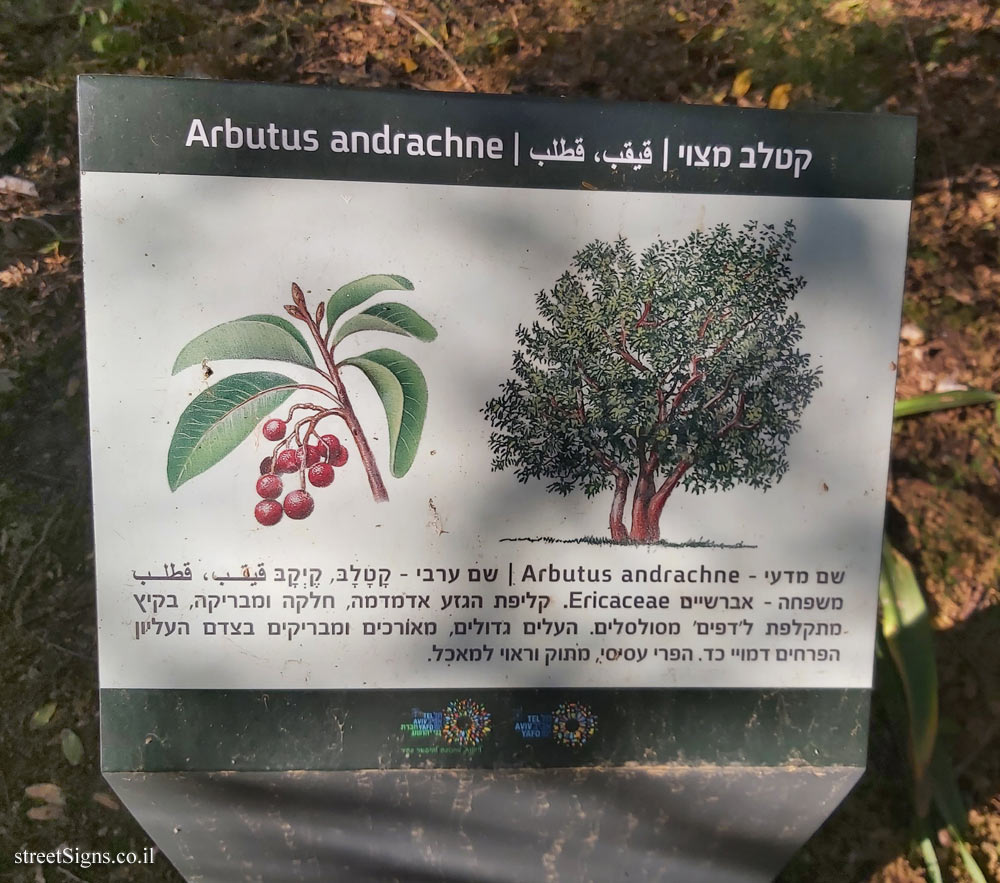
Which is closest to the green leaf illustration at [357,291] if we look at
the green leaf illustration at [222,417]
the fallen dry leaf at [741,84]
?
the green leaf illustration at [222,417]

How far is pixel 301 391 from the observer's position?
4.29ft

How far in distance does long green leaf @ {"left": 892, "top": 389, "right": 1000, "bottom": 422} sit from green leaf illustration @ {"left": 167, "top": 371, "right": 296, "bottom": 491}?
1.46m

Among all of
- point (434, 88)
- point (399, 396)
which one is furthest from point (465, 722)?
point (434, 88)

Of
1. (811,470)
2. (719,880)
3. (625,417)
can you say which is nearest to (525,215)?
(625,417)

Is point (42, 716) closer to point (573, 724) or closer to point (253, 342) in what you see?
point (253, 342)

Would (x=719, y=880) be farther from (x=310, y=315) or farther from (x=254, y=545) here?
(x=310, y=315)

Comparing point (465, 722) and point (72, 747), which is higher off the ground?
point (465, 722)

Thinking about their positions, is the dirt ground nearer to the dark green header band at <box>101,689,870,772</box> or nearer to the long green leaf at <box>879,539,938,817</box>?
the long green leaf at <box>879,539,938,817</box>

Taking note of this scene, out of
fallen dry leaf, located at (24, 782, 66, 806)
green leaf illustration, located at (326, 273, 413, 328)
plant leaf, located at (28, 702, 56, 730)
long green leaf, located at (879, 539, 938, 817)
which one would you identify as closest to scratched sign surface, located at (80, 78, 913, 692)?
green leaf illustration, located at (326, 273, 413, 328)

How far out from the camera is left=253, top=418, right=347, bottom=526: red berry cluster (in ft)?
4.33

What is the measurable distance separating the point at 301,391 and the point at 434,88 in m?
0.90

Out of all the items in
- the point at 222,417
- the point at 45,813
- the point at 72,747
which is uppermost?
the point at 222,417

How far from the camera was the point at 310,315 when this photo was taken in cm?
130

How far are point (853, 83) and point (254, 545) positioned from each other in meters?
1.77
